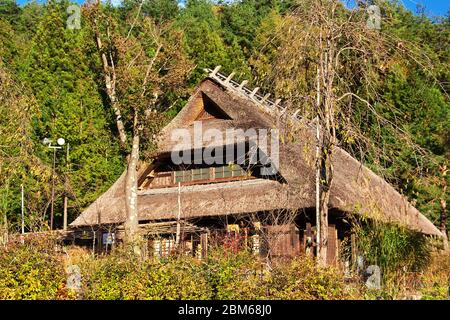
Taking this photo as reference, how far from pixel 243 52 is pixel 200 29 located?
258 cm

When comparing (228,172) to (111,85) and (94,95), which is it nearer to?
(111,85)

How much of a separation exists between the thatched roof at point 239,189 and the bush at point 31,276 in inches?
266

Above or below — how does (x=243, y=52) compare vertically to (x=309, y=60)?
above

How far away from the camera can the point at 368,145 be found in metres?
11.0

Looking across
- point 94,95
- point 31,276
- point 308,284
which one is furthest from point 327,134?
point 94,95

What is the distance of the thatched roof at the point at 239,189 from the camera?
17.0m

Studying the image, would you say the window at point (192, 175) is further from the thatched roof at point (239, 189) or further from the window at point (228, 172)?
the thatched roof at point (239, 189)

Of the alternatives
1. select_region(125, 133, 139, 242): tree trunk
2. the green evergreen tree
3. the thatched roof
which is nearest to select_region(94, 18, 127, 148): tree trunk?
select_region(125, 133, 139, 242): tree trunk

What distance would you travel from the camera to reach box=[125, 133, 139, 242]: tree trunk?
15.0 meters

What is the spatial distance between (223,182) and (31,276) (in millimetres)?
10192

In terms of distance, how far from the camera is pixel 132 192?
15297 millimetres

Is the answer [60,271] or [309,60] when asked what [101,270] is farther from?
[309,60]
